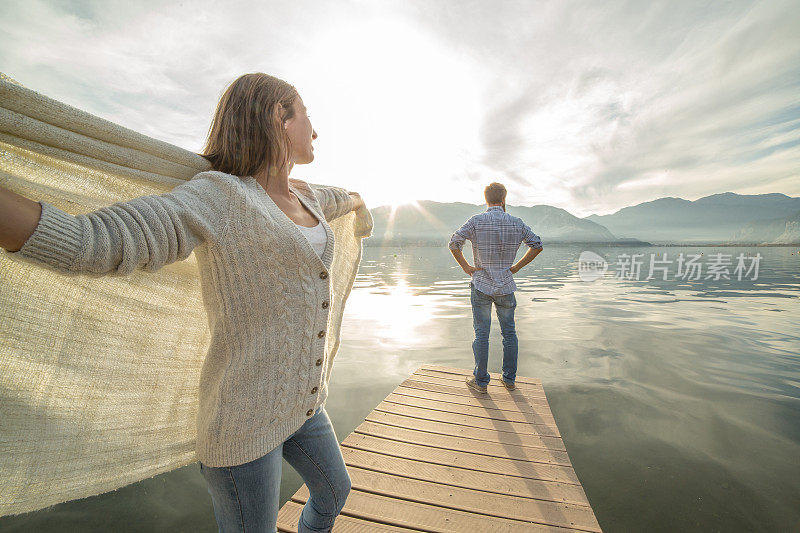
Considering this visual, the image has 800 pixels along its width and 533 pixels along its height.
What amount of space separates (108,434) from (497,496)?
2568 mm

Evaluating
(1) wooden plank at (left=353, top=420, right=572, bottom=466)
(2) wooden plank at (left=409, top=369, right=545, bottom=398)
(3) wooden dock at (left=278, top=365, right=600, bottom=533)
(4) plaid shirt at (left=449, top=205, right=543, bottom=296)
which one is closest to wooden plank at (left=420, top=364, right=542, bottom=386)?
(2) wooden plank at (left=409, top=369, right=545, bottom=398)

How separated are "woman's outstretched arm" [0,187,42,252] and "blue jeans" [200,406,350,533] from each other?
3.09 ft

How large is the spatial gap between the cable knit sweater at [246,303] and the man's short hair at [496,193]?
143 inches

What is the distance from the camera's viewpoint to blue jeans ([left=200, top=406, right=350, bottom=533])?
1251 millimetres

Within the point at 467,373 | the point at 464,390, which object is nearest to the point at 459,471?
the point at 464,390

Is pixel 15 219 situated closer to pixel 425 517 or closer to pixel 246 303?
pixel 246 303

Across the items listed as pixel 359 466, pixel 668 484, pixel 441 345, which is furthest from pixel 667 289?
pixel 359 466

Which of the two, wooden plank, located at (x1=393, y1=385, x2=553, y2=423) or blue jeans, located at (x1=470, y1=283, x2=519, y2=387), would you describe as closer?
wooden plank, located at (x1=393, y1=385, x2=553, y2=423)

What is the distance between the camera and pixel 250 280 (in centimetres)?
121

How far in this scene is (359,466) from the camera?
301 cm

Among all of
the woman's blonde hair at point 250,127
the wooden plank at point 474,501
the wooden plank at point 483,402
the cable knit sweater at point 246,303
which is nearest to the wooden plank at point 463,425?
the wooden plank at point 483,402

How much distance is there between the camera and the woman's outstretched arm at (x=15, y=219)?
2.42 feet

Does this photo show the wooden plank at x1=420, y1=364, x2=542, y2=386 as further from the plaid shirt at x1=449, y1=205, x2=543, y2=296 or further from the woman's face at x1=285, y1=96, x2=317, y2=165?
the woman's face at x1=285, y1=96, x2=317, y2=165

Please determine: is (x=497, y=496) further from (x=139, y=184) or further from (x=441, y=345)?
(x=441, y=345)
